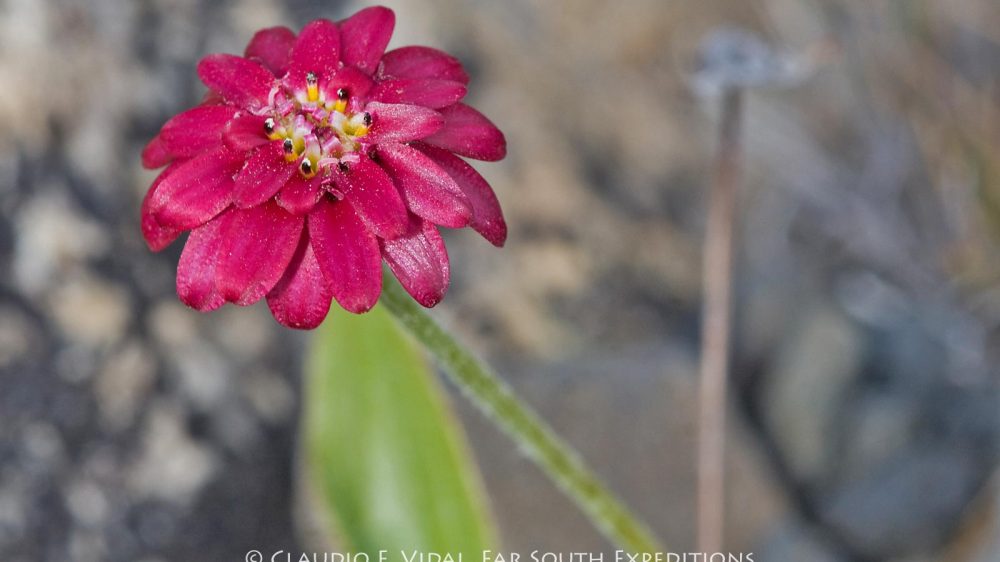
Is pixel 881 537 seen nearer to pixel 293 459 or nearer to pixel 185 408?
pixel 293 459

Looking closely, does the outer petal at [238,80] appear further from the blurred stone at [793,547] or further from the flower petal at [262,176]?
the blurred stone at [793,547]

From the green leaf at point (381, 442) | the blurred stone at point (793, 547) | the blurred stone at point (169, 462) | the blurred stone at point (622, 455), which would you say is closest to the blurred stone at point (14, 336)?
the blurred stone at point (169, 462)

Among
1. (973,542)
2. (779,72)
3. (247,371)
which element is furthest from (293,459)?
(973,542)

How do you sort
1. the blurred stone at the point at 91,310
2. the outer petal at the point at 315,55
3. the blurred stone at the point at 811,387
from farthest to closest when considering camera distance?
1. the blurred stone at the point at 811,387
2. the blurred stone at the point at 91,310
3. the outer petal at the point at 315,55

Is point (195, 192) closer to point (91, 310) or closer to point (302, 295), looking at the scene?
point (302, 295)

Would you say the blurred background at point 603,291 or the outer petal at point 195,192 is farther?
the blurred background at point 603,291

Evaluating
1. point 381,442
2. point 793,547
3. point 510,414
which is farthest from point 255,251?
point 793,547

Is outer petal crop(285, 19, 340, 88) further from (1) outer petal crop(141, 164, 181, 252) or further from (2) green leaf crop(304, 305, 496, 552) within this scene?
(2) green leaf crop(304, 305, 496, 552)
